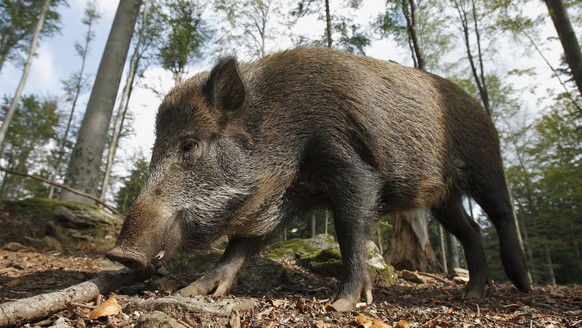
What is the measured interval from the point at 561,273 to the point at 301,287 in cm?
3501

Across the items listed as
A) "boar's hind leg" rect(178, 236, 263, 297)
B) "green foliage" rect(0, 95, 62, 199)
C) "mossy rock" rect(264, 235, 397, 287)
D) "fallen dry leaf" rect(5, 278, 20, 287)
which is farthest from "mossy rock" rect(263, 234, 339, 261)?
"green foliage" rect(0, 95, 62, 199)

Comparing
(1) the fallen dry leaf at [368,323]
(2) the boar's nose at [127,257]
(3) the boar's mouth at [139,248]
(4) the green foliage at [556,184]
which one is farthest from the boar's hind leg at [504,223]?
(4) the green foliage at [556,184]

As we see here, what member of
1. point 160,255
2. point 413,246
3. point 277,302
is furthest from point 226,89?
point 413,246

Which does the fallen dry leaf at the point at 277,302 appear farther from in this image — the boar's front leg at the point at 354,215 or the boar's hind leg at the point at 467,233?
the boar's hind leg at the point at 467,233

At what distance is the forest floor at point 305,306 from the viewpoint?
7.93ft

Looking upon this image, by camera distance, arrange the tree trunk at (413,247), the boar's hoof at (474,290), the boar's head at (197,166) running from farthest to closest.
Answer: the tree trunk at (413,247) < the boar's hoof at (474,290) < the boar's head at (197,166)

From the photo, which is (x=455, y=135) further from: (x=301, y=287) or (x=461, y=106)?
(x=301, y=287)

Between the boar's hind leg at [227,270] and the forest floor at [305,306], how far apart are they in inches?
6.8

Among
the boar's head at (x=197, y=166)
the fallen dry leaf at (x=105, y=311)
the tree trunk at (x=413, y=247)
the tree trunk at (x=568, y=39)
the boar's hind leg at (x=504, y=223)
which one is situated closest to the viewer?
the fallen dry leaf at (x=105, y=311)

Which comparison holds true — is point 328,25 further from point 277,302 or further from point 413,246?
point 277,302

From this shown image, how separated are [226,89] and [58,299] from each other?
2.13 metres

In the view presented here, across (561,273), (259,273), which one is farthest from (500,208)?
(561,273)

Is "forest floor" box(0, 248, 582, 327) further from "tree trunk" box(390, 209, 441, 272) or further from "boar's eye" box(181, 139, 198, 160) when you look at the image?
"tree trunk" box(390, 209, 441, 272)

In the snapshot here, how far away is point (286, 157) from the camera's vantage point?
354 centimetres
